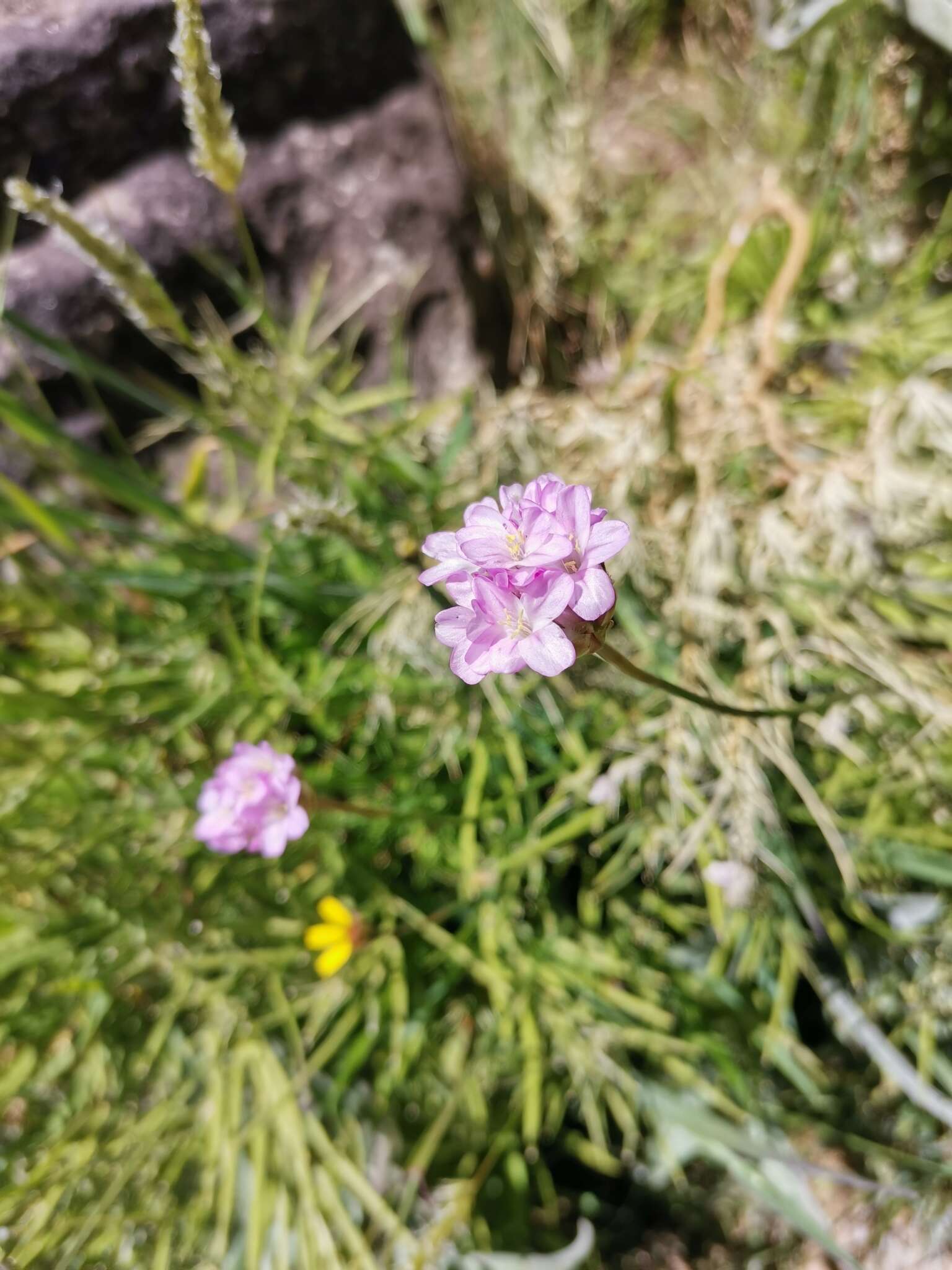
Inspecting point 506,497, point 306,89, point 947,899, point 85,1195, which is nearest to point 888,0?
point 306,89

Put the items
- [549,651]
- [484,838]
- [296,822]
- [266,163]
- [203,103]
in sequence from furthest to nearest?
[266,163] → [484,838] → [296,822] → [203,103] → [549,651]

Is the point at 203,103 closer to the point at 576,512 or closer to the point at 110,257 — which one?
the point at 110,257

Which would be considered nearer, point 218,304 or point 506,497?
point 506,497

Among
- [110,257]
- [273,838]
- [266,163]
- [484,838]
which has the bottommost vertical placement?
[484,838]

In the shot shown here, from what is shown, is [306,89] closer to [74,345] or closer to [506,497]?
[74,345]

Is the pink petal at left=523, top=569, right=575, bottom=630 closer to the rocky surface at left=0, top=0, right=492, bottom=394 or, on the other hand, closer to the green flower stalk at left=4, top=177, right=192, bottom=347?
the green flower stalk at left=4, top=177, right=192, bottom=347

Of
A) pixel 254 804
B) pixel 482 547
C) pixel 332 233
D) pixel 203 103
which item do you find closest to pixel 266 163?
pixel 332 233

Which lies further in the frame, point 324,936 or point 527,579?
point 324,936
